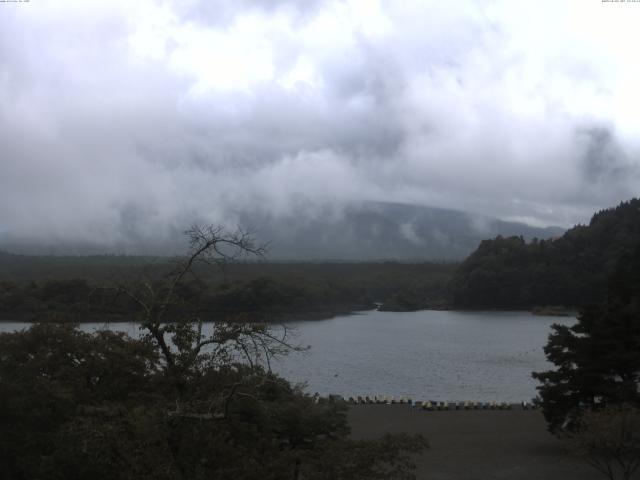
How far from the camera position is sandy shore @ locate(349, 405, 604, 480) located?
16391 mm

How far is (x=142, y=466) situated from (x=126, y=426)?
3.07 feet

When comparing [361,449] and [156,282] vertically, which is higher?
[156,282]

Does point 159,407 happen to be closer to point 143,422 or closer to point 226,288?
point 143,422

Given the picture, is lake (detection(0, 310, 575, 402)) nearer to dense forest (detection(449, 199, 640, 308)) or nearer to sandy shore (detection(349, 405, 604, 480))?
sandy shore (detection(349, 405, 604, 480))

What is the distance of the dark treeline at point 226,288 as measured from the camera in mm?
9812

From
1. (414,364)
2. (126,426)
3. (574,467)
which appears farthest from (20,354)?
(414,364)

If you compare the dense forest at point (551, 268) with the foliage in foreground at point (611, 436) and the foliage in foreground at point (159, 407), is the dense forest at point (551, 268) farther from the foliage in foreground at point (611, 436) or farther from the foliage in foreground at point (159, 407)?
the foliage in foreground at point (159, 407)

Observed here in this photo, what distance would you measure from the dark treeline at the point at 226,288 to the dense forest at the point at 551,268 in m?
8.95

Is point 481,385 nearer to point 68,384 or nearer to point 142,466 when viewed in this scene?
point 68,384

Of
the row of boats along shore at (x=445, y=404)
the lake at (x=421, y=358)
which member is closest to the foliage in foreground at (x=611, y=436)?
the lake at (x=421, y=358)

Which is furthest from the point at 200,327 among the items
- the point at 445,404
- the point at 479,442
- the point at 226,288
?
the point at 226,288

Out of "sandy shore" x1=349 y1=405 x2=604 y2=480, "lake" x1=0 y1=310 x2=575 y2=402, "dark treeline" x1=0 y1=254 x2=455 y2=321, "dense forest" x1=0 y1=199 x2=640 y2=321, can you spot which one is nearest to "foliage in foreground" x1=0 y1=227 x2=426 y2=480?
"dark treeline" x1=0 y1=254 x2=455 y2=321

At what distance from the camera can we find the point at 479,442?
20250 millimetres

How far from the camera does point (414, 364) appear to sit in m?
43.4
